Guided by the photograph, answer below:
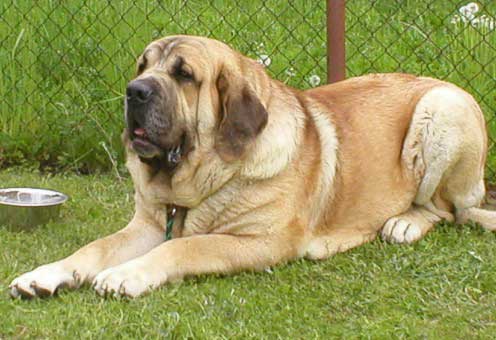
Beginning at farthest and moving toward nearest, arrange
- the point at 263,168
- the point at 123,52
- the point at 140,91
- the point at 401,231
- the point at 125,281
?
the point at 123,52 < the point at 401,231 < the point at 263,168 < the point at 140,91 < the point at 125,281

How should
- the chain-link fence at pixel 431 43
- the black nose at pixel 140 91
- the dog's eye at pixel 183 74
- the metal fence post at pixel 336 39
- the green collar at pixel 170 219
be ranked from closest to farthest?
the black nose at pixel 140 91
the dog's eye at pixel 183 74
the green collar at pixel 170 219
the metal fence post at pixel 336 39
the chain-link fence at pixel 431 43

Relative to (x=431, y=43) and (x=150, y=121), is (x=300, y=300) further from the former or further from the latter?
(x=431, y=43)

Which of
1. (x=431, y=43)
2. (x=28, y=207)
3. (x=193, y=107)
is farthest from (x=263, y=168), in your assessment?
(x=431, y=43)

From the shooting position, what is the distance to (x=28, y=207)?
4.58m

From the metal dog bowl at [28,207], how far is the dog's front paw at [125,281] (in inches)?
37.7

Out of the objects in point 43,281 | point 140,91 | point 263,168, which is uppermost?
point 140,91

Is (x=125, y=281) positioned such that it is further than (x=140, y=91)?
No

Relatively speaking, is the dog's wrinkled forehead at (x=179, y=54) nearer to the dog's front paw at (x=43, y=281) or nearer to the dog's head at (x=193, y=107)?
the dog's head at (x=193, y=107)

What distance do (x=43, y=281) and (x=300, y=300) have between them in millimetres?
963

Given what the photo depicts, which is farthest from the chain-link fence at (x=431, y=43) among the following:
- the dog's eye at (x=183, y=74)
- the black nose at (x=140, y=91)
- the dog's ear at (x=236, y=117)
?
the black nose at (x=140, y=91)

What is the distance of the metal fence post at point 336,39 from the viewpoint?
5.42 metres

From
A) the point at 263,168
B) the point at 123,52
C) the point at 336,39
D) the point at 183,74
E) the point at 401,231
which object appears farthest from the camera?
the point at 123,52

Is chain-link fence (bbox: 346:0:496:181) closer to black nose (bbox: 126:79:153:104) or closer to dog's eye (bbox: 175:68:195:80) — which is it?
dog's eye (bbox: 175:68:195:80)

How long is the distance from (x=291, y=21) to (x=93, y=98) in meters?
1.88
